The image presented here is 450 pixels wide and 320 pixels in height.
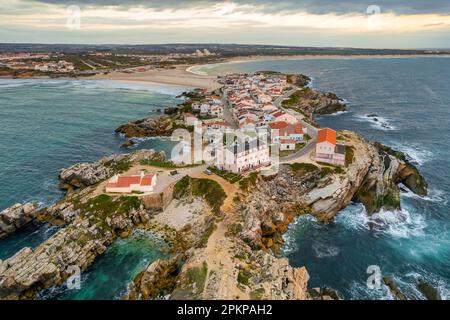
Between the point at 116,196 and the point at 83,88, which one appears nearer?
the point at 116,196

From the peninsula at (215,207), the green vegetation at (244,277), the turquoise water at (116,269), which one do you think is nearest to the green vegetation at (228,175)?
the peninsula at (215,207)

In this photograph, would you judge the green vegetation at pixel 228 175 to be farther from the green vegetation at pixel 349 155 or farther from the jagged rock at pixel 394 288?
the jagged rock at pixel 394 288

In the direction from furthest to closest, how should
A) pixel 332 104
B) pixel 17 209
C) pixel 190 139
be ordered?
pixel 332 104
pixel 190 139
pixel 17 209

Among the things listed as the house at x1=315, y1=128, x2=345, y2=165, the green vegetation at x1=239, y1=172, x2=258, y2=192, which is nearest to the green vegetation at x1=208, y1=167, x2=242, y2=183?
the green vegetation at x1=239, y1=172, x2=258, y2=192
